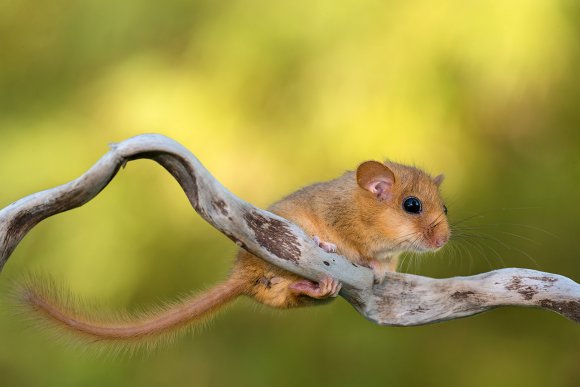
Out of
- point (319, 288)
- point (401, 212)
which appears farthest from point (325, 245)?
point (401, 212)

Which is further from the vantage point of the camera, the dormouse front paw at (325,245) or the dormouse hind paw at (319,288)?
the dormouse front paw at (325,245)

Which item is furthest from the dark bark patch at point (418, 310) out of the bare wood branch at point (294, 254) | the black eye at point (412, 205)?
the black eye at point (412, 205)

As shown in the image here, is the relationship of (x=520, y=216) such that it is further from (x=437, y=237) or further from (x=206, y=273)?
(x=437, y=237)

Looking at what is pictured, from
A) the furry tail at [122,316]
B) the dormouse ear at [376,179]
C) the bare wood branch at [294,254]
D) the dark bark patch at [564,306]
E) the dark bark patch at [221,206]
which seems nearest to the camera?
the bare wood branch at [294,254]

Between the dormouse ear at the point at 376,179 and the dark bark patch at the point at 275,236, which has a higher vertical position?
the dormouse ear at the point at 376,179

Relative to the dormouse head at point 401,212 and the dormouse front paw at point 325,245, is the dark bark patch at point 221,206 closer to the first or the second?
the dormouse front paw at point 325,245

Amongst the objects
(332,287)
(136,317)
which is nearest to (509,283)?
(332,287)
